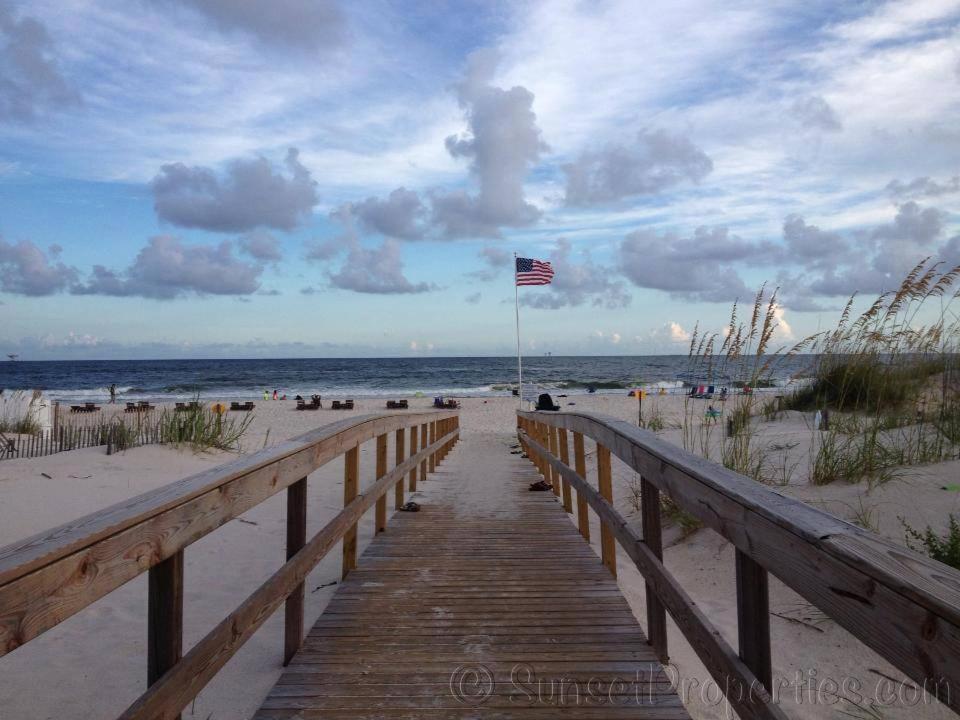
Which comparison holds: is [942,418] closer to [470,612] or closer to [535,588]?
[535,588]

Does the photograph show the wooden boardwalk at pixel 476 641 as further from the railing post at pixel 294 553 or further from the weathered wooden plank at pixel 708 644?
the weathered wooden plank at pixel 708 644

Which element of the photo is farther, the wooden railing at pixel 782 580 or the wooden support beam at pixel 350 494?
the wooden support beam at pixel 350 494

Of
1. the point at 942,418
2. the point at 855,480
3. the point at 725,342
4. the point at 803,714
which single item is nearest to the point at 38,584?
the point at 803,714

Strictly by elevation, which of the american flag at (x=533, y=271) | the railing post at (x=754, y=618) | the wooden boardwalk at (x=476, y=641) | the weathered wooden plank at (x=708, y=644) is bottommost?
the wooden boardwalk at (x=476, y=641)

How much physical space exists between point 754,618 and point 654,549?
1.04 metres

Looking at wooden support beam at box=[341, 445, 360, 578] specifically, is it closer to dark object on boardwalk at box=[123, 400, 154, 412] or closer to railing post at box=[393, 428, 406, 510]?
railing post at box=[393, 428, 406, 510]

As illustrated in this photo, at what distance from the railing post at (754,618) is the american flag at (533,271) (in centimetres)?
1855

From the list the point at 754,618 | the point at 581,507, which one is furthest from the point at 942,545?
the point at 754,618

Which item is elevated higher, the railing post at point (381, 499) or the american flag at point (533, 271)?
the american flag at point (533, 271)

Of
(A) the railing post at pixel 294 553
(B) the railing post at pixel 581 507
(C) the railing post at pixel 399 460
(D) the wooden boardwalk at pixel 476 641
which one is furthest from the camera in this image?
(C) the railing post at pixel 399 460

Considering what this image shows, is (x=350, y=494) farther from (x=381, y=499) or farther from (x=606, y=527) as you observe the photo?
(x=606, y=527)

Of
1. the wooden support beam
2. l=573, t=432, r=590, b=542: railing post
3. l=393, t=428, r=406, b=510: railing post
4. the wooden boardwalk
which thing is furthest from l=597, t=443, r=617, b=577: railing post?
l=393, t=428, r=406, b=510: railing post

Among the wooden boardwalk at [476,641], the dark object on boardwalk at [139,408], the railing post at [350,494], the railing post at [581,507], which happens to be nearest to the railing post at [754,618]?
the wooden boardwalk at [476,641]

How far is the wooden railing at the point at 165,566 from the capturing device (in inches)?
46.3
